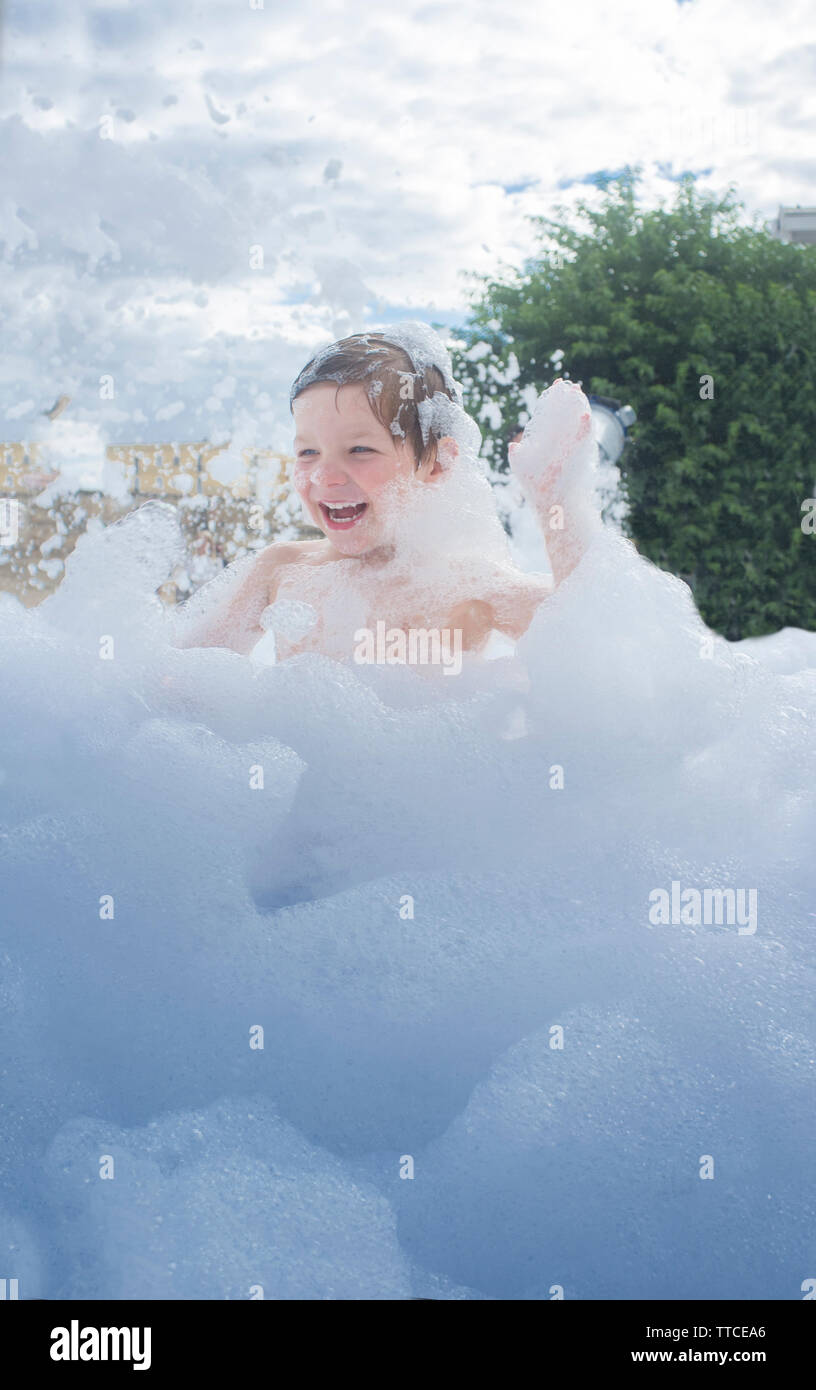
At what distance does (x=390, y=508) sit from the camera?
2.47 meters

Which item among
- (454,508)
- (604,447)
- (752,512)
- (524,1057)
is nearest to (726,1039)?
(524,1057)

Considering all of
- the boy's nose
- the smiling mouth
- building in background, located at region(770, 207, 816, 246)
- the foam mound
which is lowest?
the foam mound

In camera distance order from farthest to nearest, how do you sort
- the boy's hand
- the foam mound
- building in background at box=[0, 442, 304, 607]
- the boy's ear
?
building in background at box=[0, 442, 304, 607]
the boy's ear
the boy's hand
the foam mound

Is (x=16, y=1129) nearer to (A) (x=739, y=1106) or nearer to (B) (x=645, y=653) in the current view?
(A) (x=739, y=1106)

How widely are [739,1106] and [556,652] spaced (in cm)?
84

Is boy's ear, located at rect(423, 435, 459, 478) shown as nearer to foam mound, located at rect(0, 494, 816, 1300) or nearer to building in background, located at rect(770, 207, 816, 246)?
foam mound, located at rect(0, 494, 816, 1300)

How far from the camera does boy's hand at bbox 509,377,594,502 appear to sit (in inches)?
80.2

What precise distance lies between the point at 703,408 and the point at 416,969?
8695 millimetres

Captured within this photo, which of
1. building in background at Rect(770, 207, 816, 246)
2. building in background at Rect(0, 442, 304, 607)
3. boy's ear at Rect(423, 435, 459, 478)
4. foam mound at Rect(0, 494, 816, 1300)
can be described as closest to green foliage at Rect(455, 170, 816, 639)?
building in background at Rect(0, 442, 304, 607)

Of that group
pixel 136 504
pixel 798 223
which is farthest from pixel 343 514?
pixel 798 223

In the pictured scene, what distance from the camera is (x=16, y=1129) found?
1.46m

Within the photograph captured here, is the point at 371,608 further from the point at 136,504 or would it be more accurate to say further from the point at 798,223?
the point at 798,223

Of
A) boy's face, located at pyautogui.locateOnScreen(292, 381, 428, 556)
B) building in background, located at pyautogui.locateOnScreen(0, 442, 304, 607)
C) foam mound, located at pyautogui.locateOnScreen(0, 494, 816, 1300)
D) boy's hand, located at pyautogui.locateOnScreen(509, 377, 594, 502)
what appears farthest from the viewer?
building in background, located at pyautogui.locateOnScreen(0, 442, 304, 607)
